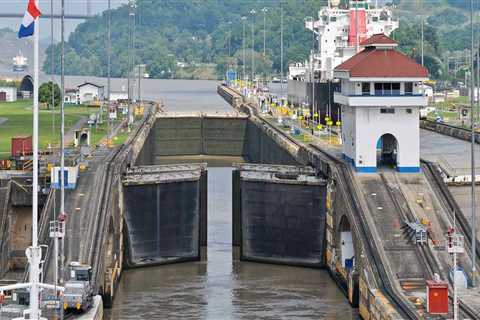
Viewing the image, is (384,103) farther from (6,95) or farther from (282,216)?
(6,95)

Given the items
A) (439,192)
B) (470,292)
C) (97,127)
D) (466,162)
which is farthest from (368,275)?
(97,127)

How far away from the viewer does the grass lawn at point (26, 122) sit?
98.8m

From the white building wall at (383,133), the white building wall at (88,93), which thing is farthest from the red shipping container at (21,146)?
the white building wall at (88,93)

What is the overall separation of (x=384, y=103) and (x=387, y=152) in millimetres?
6076

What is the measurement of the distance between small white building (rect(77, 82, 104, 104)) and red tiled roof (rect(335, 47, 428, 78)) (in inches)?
4173

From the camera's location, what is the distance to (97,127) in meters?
117

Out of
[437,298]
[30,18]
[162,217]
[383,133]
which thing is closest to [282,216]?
[162,217]

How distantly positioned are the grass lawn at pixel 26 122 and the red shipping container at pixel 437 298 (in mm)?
42693

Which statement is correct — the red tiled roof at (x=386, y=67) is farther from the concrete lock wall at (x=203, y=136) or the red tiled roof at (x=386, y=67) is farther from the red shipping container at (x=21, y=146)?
the concrete lock wall at (x=203, y=136)

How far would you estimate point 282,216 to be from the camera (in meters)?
A: 73.1

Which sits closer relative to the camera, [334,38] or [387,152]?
[387,152]

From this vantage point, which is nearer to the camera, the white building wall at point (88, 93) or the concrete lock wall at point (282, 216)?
the concrete lock wall at point (282, 216)

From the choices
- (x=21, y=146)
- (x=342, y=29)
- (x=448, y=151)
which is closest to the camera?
(x=21, y=146)

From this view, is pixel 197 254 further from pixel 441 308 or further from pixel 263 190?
pixel 441 308
